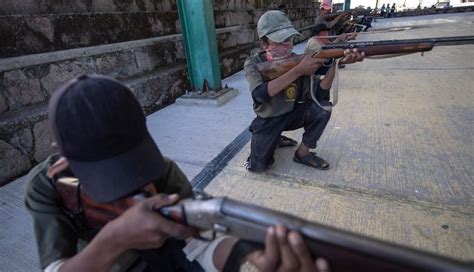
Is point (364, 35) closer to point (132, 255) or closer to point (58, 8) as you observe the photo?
point (58, 8)

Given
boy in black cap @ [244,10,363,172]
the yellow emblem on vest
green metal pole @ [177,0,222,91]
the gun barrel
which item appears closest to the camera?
the gun barrel

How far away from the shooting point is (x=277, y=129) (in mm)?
2387

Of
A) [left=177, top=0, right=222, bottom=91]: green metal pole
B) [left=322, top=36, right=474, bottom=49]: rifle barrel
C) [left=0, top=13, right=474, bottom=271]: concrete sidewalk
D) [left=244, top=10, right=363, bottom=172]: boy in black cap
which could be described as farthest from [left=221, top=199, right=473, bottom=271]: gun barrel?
[left=177, top=0, right=222, bottom=91]: green metal pole

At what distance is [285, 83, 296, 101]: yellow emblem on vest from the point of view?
2.33 meters

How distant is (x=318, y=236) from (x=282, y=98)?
1.77 metres

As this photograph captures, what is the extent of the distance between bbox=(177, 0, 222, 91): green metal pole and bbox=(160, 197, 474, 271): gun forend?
145 inches

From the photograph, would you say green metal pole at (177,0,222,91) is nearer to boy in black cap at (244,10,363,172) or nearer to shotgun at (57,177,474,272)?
boy in black cap at (244,10,363,172)

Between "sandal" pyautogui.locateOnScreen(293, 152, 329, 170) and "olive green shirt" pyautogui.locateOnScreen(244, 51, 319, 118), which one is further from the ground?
"olive green shirt" pyautogui.locateOnScreen(244, 51, 319, 118)

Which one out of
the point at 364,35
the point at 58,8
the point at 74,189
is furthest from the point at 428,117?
the point at 364,35

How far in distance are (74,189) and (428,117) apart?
11.6 feet

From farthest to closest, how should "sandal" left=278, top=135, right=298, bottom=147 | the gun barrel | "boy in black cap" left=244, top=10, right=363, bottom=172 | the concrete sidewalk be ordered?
"sandal" left=278, top=135, right=298, bottom=147 → "boy in black cap" left=244, top=10, right=363, bottom=172 → the concrete sidewalk → the gun barrel

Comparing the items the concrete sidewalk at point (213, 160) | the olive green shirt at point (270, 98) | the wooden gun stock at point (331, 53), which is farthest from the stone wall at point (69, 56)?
the wooden gun stock at point (331, 53)

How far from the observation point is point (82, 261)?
82 cm

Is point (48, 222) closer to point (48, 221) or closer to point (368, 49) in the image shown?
point (48, 221)
